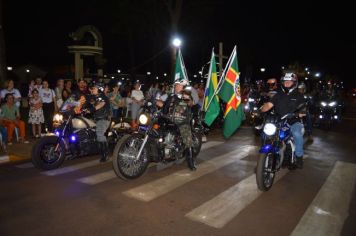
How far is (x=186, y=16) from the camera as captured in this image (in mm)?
37312

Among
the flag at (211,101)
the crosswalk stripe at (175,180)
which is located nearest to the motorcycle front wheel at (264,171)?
the crosswalk stripe at (175,180)

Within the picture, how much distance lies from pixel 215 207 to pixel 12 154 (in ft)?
20.0

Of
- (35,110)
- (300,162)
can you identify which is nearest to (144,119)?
(300,162)

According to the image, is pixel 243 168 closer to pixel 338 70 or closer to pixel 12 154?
pixel 12 154

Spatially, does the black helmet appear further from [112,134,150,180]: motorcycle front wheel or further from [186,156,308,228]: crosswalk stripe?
[112,134,150,180]: motorcycle front wheel

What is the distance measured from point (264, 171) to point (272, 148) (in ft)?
1.48

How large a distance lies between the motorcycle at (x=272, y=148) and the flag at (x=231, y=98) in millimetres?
1731

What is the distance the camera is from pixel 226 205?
604cm

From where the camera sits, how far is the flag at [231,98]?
9102 mm

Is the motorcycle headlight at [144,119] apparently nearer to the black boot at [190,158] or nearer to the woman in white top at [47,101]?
the black boot at [190,158]

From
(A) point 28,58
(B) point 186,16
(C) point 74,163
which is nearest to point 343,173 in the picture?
(C) point 74,163

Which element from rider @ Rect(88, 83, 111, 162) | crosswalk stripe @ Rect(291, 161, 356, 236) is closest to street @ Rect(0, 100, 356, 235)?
crosswalk stripe @ Rect(291, 161, 356, 236)

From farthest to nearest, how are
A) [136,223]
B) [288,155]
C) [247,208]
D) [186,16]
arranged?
[186,16] → [288,155] → [247,208] → [136,223]

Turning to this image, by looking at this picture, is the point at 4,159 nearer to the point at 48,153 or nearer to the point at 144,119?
the point at 48,153
